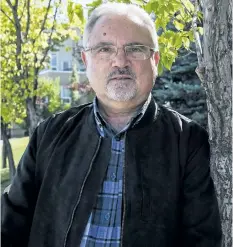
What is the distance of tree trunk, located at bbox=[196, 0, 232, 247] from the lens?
2.47 meters

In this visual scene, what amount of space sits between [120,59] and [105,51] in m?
0.10

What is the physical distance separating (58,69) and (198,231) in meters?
39.0

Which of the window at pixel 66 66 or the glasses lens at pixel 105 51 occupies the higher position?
the window at pixel 66 66

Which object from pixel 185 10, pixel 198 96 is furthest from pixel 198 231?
pixel 198 96

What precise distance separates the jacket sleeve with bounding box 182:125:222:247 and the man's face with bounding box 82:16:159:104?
403 mm

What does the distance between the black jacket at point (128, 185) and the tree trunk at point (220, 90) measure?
0.10 metres

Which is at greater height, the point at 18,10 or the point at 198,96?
the point at 18,10

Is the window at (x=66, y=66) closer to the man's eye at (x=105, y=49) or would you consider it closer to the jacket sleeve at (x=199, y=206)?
the man's eye at (x=105, y=49)

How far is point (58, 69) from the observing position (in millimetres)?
40500

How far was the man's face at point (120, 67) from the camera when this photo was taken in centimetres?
241

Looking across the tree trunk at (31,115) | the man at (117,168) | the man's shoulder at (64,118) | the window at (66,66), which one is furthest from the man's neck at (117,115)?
the window at (66,66)

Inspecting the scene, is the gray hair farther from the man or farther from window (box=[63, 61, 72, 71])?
window (box=[63, 61, 72, 71])

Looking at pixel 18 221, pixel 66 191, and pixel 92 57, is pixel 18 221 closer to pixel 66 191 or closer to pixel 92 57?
pixel 66 191

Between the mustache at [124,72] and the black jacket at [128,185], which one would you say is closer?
the black jacket at [128,185]
